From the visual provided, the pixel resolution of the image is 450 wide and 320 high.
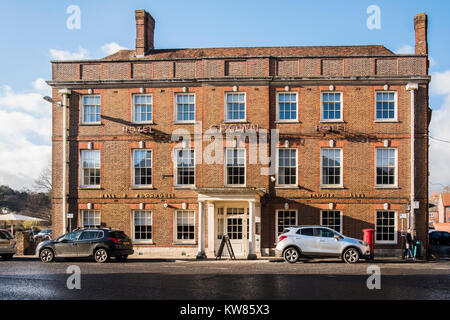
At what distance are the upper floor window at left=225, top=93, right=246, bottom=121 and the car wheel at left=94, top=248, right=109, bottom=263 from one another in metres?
9.66

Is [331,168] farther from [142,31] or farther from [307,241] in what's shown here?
[142,31]

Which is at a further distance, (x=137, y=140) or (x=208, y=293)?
(x=137, y=140)

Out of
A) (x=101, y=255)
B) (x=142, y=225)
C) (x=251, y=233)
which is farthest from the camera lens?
(x=142, y=225)

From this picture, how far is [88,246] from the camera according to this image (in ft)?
77.2

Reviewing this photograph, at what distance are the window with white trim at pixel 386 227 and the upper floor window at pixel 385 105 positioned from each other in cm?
514

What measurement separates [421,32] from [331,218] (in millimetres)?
11454

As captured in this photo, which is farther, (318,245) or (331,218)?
(331,218)

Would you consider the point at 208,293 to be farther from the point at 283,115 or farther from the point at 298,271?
the point at 283,115

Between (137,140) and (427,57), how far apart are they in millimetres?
16440

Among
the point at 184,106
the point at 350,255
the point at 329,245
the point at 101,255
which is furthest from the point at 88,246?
the point at 350,255

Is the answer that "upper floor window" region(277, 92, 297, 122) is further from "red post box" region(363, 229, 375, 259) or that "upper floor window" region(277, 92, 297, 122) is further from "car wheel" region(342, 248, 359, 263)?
"car wheel" region(342, 248, 359, 263)

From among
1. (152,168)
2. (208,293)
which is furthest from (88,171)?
(208,293)

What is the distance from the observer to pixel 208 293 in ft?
43.3

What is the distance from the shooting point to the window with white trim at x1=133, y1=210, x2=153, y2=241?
28.5 meters
